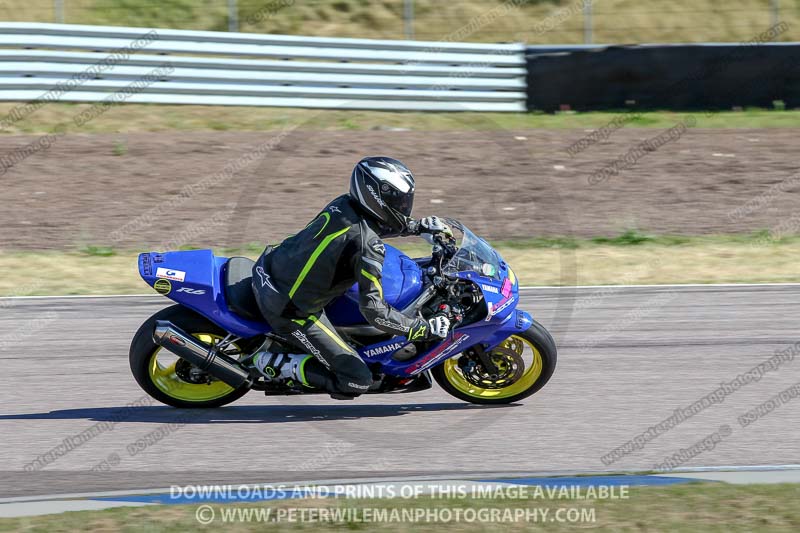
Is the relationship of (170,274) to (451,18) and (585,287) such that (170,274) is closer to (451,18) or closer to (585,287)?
(585,287)

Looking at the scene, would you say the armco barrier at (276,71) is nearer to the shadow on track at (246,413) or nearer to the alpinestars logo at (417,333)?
the shadow on track at (246,413)

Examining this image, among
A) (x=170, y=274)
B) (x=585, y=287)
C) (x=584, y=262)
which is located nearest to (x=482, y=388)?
(x=170, y=274)

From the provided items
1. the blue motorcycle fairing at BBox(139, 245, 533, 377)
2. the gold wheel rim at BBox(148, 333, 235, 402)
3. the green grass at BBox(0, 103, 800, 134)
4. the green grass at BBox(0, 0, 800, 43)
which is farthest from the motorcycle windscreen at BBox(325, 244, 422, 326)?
the green grass at BBox(0, 0, 800, 43)

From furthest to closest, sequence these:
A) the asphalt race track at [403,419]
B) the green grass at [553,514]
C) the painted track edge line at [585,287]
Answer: the painted track edge line at [585,287] → the asphalt race track at [403,419] → the green grass at [553,514]

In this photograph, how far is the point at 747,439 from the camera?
6.66 metres

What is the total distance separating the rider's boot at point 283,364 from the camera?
6961 mm

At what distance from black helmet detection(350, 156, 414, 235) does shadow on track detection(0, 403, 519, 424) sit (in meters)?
1.41

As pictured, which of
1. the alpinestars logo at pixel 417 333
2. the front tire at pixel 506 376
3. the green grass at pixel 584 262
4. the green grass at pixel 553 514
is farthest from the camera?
the green grass at pixel 584 262

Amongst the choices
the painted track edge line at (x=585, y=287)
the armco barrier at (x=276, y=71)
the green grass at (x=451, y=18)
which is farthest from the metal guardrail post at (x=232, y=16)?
the painted track edge line at (x=585, y=287)

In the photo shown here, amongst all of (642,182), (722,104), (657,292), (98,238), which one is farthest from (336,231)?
(722,104)

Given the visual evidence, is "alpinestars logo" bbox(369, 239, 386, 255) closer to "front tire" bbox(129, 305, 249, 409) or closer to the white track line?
"front tire" bbox(129, 305, 249, 409)

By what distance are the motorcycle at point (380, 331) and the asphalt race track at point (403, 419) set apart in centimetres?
32

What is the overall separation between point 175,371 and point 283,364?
2.79 ft

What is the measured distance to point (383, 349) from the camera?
700 centimetres
